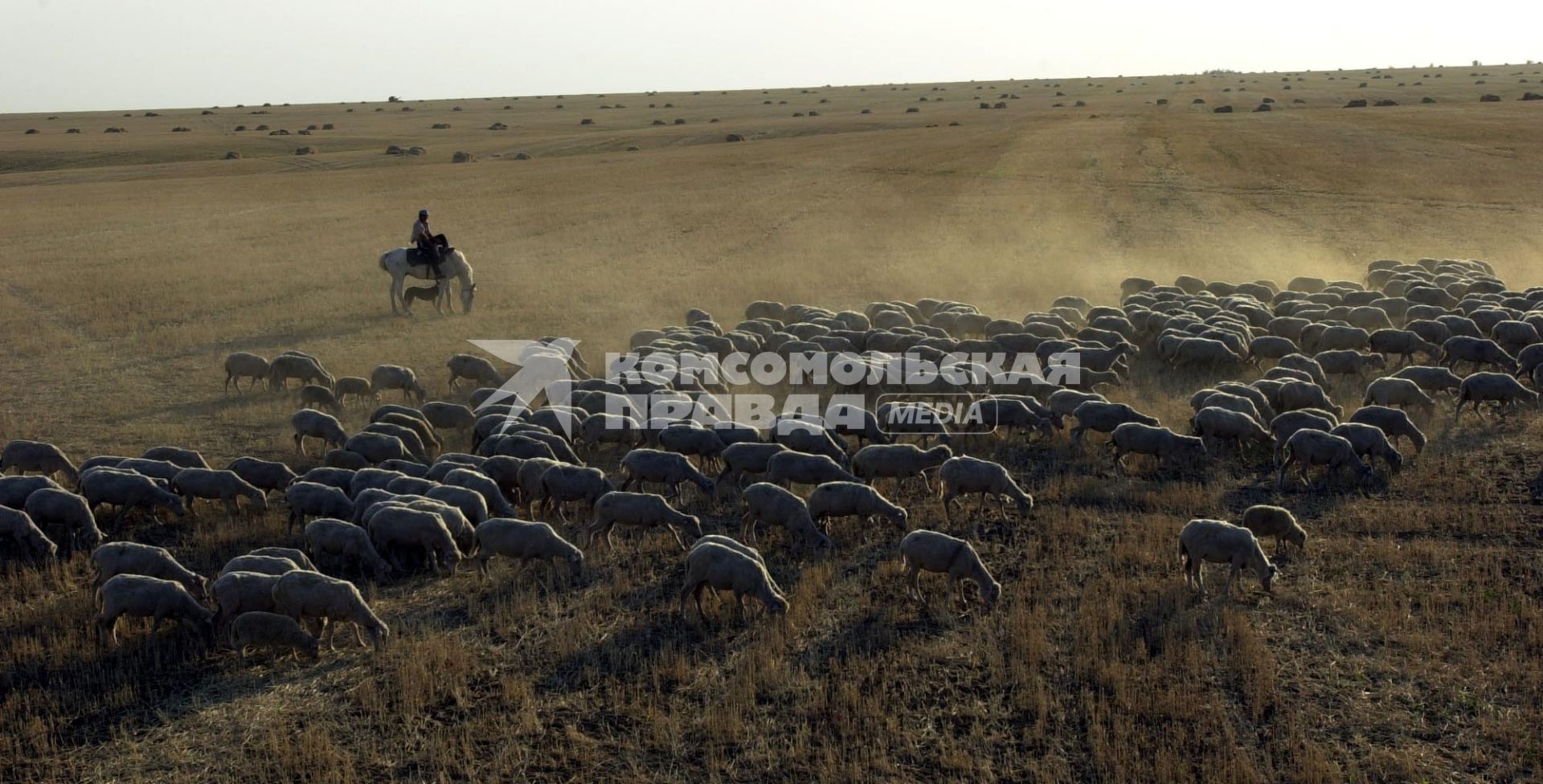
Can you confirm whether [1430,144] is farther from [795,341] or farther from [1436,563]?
[1436,563]

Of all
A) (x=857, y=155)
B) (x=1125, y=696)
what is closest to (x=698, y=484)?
(x=1125, y=696)

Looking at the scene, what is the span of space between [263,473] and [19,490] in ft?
8.22

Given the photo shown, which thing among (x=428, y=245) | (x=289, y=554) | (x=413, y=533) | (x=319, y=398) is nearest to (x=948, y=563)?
(x=413, y=533)

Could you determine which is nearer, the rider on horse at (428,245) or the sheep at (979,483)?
the sheep at (979,483)

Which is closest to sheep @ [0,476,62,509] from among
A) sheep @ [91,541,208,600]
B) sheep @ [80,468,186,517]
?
sheep @ [80,468,186,517]

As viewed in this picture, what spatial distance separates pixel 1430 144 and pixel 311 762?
5500 centimetres

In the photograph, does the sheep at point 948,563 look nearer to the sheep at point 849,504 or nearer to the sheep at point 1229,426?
the sheep at point 849,504

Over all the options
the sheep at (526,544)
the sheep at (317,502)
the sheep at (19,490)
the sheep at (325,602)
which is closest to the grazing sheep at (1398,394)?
the sheep at (526,544)

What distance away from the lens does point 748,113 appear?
319 ft

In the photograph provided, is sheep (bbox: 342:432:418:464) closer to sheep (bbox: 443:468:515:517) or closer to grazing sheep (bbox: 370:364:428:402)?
sheep (bbox: 443:468:515:517)

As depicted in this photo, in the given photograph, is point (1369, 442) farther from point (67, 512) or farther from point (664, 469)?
point (67, 512)

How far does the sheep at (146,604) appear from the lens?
32.6ft

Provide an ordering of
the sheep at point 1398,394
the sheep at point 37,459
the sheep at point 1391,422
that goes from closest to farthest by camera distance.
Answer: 1. the sheep at point 37,459
2. the sheep at point 1391,422
3. the sheep at point 1398,394

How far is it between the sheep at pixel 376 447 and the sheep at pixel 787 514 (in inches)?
209
